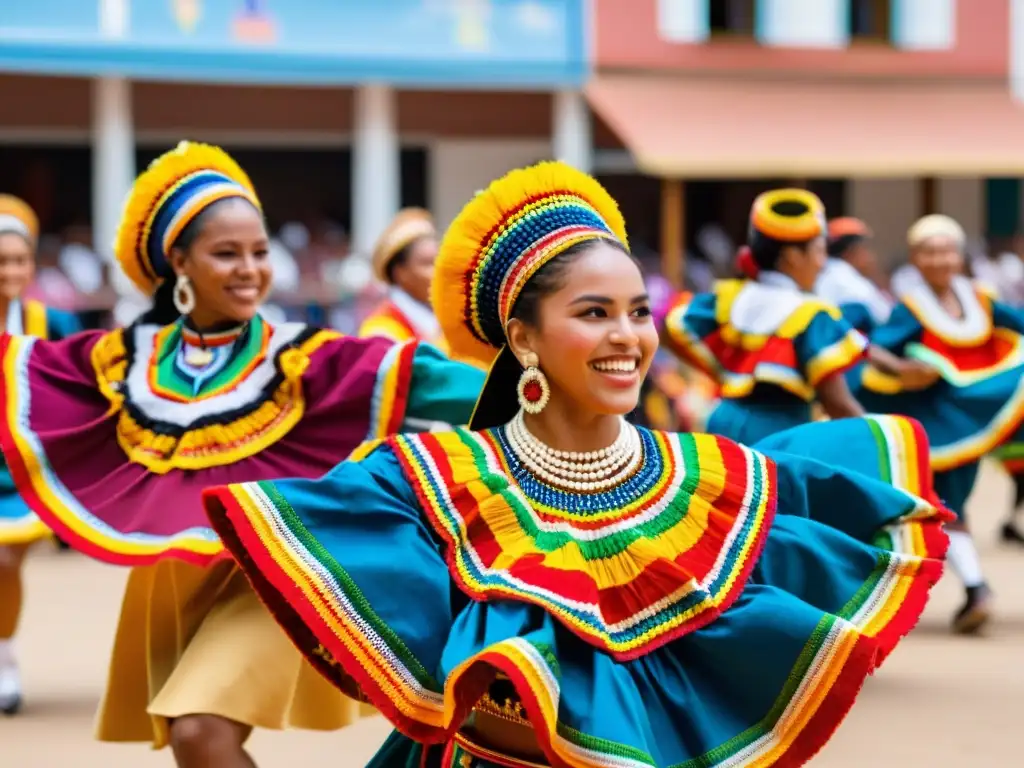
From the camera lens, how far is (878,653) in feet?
12.6

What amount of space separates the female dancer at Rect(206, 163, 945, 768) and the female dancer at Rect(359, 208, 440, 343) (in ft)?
15.5

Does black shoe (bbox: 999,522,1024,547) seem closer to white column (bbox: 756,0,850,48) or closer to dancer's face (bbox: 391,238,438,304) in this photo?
dancer's face (bbox: 391,238,438,304)

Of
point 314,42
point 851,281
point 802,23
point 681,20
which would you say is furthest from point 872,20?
point 851,281

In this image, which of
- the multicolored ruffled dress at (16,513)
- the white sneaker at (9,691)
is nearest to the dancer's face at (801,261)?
the multicolored ruffled dress at (16,513)

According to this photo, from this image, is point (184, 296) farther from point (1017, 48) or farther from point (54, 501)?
point (1017, 48)

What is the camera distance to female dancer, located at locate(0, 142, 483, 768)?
5078 millimetres

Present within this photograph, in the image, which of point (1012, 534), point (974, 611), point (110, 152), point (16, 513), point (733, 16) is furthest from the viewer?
point (733, 16)

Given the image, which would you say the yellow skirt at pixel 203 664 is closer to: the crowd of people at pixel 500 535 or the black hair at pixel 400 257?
the crowd of people at pixel 500 535

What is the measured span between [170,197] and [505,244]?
188 cm

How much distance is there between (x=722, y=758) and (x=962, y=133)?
19964 millimetres

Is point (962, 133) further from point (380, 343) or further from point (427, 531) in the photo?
point (427, 531)

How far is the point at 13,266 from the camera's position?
29.7 ft

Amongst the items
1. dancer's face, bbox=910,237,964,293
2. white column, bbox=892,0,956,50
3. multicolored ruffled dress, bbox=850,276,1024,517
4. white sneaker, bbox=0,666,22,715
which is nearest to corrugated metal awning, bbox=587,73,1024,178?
white column, bbox=892,0,956,50

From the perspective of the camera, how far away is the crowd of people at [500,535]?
12.2ft
